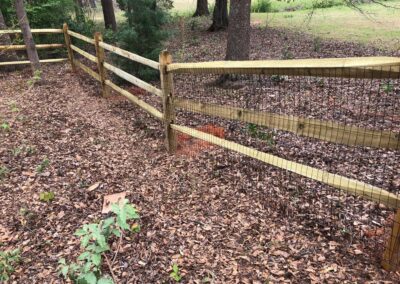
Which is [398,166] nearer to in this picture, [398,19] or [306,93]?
[306,93]

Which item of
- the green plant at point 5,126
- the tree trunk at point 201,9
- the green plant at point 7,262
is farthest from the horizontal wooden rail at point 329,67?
the tree trunk at point 201,9

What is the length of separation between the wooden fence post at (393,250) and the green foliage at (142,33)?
671 cm

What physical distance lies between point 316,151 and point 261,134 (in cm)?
90

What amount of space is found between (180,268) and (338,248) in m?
1.44

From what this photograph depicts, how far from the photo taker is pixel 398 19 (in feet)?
48.4

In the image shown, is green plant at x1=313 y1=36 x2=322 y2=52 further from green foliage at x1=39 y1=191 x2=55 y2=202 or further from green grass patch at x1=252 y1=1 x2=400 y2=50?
green foliage at x1=39 y1=191 x2=55 y2=202

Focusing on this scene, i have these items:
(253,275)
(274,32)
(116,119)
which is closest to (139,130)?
(116,119)

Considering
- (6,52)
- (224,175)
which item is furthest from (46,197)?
(6,52)

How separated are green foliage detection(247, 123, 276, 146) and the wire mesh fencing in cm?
2

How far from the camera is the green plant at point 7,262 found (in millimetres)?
3057

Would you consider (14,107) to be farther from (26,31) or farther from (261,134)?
(261,134)

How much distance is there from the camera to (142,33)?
26.7ft

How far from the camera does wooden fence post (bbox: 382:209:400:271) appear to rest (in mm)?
2529

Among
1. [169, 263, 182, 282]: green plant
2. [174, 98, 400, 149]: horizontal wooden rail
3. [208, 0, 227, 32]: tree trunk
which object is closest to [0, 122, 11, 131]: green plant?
[174, 98, 400, 149]: horizontal wooden rail
